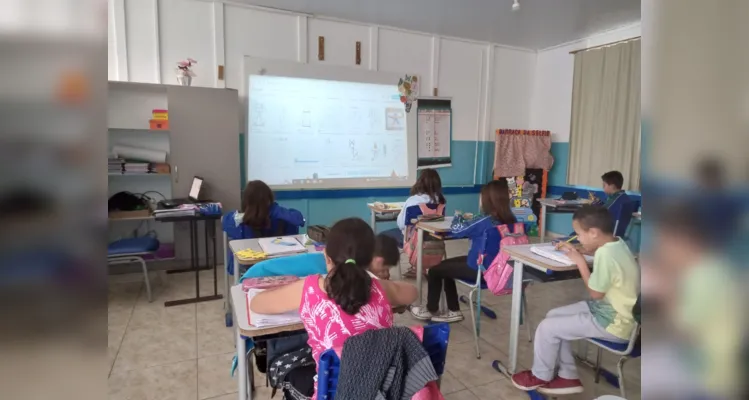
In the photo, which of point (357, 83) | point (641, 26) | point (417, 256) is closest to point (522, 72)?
point (357, 83)

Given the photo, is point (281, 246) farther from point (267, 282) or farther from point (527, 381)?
point (527, 381)

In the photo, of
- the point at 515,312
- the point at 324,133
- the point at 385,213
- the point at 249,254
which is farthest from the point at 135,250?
the point at 515,312

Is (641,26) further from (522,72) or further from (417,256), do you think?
(522,72)

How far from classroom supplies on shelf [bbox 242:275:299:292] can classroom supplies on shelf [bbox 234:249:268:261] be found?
0.46 meters

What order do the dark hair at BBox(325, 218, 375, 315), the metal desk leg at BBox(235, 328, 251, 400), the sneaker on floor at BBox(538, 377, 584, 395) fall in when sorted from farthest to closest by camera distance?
the sneaker on floor at BBox(538, 377, 584, 395) → the metal desk leg at BBox(235, 328, 251, 400) → the dark hair at BBox(325, 218, 375, 315)

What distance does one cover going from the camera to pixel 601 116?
5527 mm

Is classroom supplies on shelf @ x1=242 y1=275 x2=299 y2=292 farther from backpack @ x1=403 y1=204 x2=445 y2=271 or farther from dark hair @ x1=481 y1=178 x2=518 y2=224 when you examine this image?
backpack @ x1=403 y1=204 x2=445 y2=271

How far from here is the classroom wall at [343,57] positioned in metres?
4.31

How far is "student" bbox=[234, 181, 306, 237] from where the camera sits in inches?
116

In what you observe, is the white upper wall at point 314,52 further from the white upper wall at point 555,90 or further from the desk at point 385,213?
the desk at point 385,213

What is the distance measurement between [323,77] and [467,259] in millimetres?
3030

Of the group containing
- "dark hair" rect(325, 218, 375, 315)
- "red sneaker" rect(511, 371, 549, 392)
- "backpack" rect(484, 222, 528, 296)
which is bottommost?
"red sneaker" rect(511, 371, 549, 392)

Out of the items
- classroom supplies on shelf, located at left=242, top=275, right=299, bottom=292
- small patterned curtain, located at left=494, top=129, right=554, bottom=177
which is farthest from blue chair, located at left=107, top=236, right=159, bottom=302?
small patterned curtain, located at left=494, top=129, right=554, bottom=177

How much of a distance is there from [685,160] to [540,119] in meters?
6.72
